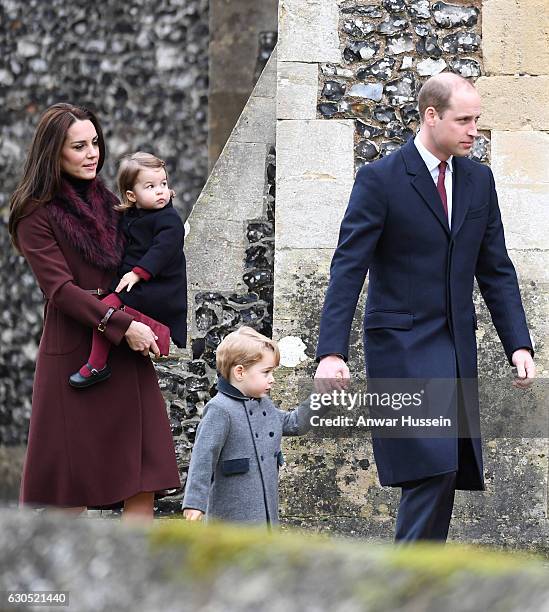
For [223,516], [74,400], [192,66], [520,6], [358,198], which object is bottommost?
[223,516]

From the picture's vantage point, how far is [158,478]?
4.16 m

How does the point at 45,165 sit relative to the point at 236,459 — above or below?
above

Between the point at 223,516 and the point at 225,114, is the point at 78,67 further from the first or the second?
the point at 223,516

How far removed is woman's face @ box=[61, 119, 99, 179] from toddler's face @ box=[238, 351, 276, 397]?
0.76 metres

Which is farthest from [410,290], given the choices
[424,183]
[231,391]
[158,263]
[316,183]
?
[316,183]

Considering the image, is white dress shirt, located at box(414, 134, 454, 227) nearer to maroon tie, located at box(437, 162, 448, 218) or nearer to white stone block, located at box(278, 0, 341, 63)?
maroon tie, located at box(437, 162, 448, 218)

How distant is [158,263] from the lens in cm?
414

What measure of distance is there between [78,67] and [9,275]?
5.38 feet

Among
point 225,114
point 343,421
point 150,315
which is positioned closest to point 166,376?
point 343,421

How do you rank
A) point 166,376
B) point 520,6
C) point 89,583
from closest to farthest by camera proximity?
point 89,583
point 520,6
point 166,376

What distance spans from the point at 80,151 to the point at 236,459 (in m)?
1.03

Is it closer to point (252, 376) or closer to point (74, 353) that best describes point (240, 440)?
point (252, 376)

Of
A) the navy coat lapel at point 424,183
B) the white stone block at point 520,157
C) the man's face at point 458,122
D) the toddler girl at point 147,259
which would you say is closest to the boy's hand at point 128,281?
the toddler girl at point 147,259

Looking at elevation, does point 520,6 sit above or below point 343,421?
above
